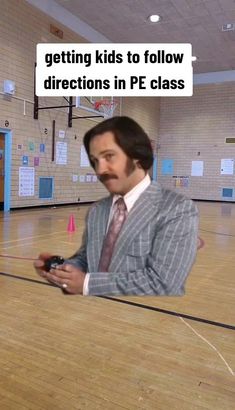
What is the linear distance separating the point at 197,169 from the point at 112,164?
14.1 meters

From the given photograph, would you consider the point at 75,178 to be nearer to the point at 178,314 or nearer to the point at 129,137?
the point at 178,314

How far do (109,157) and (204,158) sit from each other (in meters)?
14.0

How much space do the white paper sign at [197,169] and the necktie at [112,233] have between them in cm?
1396

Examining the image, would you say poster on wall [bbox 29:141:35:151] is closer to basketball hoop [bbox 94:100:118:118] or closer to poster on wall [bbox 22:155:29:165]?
poster on wall [bbox 22:155:29:165]

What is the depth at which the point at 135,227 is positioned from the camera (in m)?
0.72

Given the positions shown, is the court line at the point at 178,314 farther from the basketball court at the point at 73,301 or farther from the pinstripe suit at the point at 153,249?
the pinstripe suit at the point at 153,249

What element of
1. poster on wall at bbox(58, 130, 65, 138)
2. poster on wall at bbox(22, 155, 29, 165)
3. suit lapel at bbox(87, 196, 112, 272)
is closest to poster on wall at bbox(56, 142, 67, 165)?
poster on wall at bbox(58, 130, 65, 138)

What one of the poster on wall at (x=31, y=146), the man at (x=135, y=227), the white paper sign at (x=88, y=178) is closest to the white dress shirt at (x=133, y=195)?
the man at (x=135, y=227)

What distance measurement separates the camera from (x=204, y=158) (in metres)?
14.2

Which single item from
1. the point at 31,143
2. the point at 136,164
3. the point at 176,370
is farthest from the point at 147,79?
the point at 31,143

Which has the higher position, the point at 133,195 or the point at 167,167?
the point at 167,167

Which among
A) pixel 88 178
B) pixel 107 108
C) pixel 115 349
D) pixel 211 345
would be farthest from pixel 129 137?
pixel 107 108

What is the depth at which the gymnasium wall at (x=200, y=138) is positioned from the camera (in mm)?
13781

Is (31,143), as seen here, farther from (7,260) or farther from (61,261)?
(61,261)
